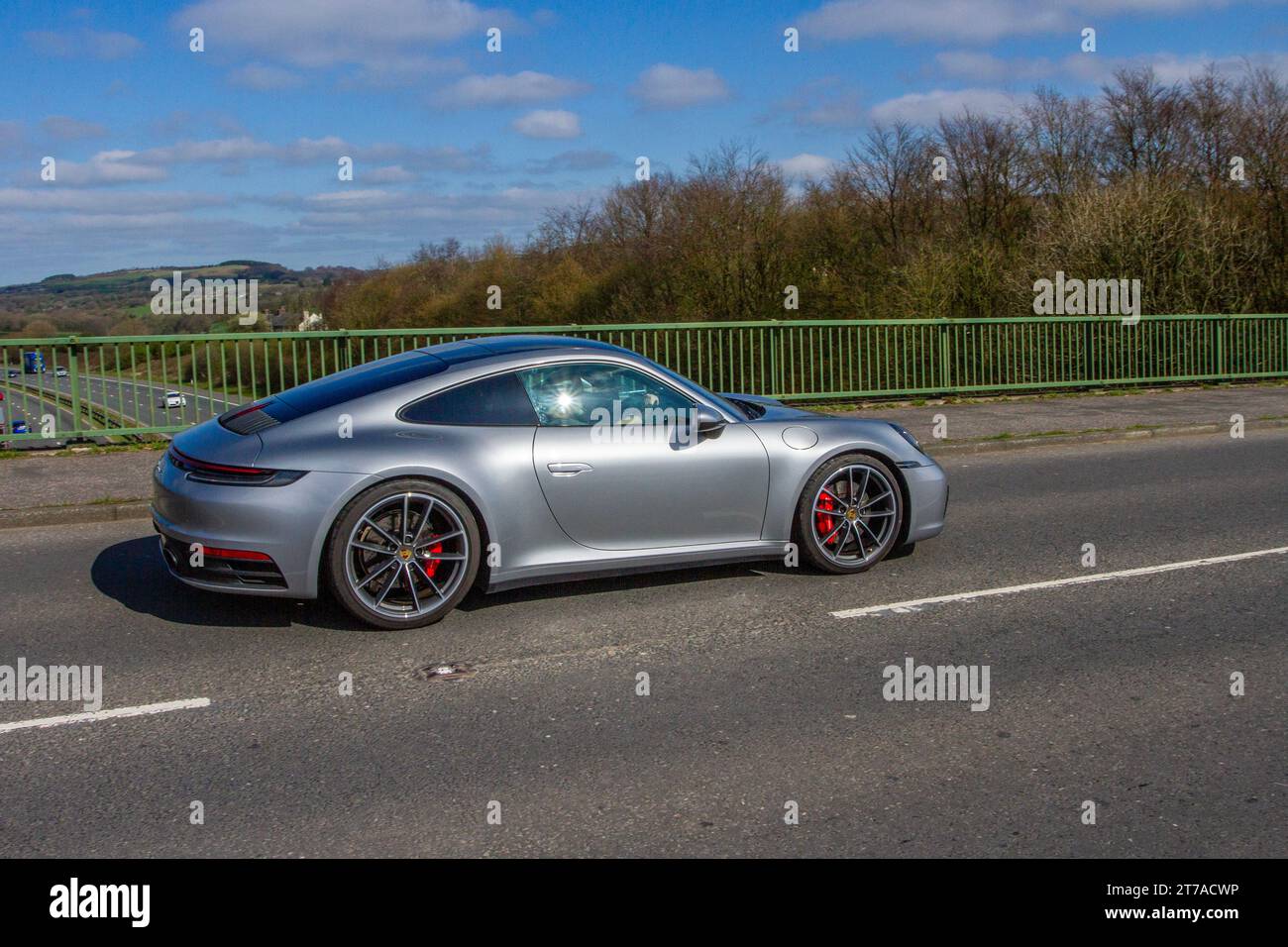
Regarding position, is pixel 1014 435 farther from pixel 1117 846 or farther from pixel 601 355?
pixel 1117 846

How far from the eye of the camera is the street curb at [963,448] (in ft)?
30.0

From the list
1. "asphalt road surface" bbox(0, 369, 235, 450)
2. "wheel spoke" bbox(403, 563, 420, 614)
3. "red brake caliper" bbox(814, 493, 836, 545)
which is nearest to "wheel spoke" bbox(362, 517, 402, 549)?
"wheel spoke" bbox(403, 563, 420, 614)

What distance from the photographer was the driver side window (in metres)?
6.46

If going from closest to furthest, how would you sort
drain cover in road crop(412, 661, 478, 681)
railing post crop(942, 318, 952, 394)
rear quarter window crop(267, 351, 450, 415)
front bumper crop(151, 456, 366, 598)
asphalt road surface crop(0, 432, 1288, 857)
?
asphalt road surface crop(0, 432, 1288, 857) → drain cover in road crop(412, 661, 478, 681) → front bumper crop(151, 456, 366, 598) → rear quarter window crop(267, 351, 450, 415) → railing post crop(942, 318, 952, 394)

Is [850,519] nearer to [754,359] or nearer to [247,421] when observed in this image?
[247,421]

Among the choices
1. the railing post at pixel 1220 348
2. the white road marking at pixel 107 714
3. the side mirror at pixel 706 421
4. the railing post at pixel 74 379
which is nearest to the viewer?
the white road marking at pixel 107 714

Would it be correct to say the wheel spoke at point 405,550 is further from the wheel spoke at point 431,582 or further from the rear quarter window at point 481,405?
the rear quarter window at point 481,405

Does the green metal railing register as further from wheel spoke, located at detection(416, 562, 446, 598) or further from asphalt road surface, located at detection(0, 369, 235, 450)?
wheel spoke, located at detection(416, 562, 446, 598)

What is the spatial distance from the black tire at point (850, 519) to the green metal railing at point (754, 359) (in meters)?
5.17

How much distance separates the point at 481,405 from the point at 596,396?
25.7 inches

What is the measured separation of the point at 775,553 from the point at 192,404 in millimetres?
8608

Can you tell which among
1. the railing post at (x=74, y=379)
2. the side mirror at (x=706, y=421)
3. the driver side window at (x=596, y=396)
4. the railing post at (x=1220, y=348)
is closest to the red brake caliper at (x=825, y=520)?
the side mirror at (x=706, y=421)

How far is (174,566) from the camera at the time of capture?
609 cm

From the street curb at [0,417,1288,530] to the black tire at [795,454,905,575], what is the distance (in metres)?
5.48
